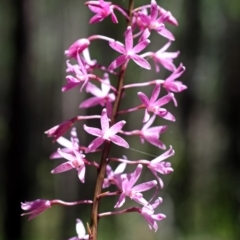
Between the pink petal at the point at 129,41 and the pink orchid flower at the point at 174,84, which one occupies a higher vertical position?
the pink petal at the point at 129,41

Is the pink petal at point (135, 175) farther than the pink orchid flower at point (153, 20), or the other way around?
the pink orchid flower at point (153, 20)

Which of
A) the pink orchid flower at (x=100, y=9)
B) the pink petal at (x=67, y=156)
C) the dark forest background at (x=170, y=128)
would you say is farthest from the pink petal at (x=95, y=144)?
the dark forest background at (x=170, y=128)

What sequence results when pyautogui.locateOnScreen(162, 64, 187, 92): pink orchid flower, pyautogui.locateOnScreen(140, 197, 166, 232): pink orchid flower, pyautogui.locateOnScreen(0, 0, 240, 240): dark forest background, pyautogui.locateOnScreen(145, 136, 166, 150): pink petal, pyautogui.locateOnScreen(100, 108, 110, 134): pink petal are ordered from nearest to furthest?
1. pyautogui.locateOnScreen(100, 108, 110, 134): pink petal
2. pyautogui.locateOnScreen(140, 197, 166, 232): pink orchid flower
3. pyautogui.locateOnScreen(162, 64, 187, 92): pink orchid flower
4. pyautogui.locateOnScreen(145, 136, 166, 150): pink petal
5. pyautogui.locateOnScreen(0, 0, 240, 240): dark forest background

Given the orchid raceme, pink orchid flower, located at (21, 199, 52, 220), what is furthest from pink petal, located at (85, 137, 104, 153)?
pink orchid flower, located at (21, 199, 52, 220)

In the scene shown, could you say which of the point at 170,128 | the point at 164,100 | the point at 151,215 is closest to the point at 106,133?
the point at 164,100

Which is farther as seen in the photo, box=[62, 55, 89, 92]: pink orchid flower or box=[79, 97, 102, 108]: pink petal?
box=[79, 97, 102, 108]: pink petal

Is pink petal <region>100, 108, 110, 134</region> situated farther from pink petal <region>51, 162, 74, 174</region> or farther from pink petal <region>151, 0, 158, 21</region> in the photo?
pink petal <region>151, 0, 158, 21</region>

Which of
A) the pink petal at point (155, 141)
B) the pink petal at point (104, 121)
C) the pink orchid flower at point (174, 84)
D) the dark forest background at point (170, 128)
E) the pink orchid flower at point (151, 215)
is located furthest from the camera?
the dark forest background at point (170, 128)

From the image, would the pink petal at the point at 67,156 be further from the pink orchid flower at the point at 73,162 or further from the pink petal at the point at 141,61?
the pink petal at the point at 141,61

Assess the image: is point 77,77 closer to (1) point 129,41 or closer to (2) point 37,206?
(1) point 129,41

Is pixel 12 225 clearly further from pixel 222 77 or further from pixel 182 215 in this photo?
pixel 222 77
